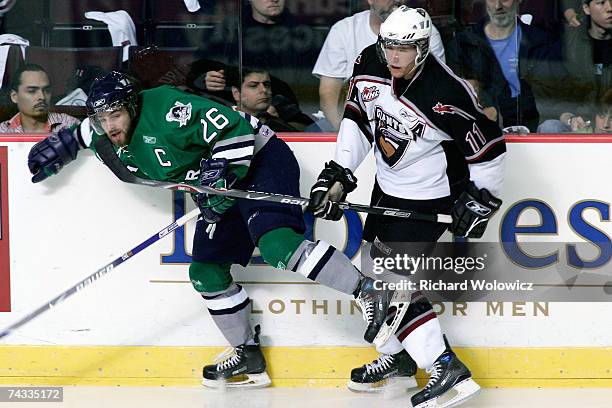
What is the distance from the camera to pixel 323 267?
12.4ft

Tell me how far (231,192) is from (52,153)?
631 mm

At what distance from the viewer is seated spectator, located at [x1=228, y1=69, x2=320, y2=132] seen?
4098 millimetres

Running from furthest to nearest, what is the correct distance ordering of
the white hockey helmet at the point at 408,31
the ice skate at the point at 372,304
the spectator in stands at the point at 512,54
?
the spectator in stands at the point at 512,54
the ice skate at the point at 372,304
the white hockey helmet at the point at 408,31

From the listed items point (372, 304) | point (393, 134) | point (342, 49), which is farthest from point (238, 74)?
point (372, 304)

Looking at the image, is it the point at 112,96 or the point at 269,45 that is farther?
the point at 269,45

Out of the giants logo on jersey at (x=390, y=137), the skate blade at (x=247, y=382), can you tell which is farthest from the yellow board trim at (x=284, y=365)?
the giants logo on jersey at (x=390, y=137)

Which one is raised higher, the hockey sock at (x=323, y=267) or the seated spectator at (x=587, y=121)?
the seated spectator at (x=587, y=121)

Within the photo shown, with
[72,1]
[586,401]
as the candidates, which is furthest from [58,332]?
[586,401]

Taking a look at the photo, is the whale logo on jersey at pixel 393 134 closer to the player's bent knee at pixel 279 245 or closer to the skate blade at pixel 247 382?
the player's bent knee at pixel 279 245

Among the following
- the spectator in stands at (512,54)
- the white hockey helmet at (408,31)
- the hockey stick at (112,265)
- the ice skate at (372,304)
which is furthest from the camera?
the spectator in stands at (512,54)

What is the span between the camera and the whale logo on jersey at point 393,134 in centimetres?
381

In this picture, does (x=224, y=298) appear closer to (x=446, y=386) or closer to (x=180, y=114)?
(x=180, y=114)

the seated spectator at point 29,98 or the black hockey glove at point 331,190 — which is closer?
the black hockey glove at point 331,190

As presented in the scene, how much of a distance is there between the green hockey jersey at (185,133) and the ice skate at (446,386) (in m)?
0.87
